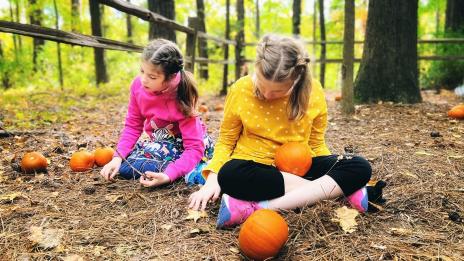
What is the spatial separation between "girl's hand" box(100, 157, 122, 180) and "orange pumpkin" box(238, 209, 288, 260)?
49.6 inches

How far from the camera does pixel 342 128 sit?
177 inches

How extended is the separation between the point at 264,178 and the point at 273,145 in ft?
1.19

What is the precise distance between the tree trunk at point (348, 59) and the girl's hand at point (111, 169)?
3.26 metres

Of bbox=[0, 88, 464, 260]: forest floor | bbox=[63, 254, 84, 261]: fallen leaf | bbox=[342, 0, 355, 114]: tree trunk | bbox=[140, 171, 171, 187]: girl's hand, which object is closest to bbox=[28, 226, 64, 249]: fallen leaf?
bbox=[0, 88, 464, 260]: forest floor

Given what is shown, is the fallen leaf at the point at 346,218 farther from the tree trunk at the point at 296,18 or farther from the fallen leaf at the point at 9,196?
the tree trunk at the point at 296,18

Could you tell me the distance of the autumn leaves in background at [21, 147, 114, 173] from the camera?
113 inches

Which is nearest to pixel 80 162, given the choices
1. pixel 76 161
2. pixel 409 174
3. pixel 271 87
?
pixel 76 161

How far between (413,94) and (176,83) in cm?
425

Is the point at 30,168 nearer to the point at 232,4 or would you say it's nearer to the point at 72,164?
the point at 72,164

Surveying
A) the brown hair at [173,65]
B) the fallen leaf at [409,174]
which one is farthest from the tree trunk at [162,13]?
the fallen leaf at [409,174]

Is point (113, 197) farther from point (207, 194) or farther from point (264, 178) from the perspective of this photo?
point (264, 178)

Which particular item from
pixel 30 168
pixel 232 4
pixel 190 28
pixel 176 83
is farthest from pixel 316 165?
pixel 232 4

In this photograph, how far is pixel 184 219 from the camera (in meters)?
2.19

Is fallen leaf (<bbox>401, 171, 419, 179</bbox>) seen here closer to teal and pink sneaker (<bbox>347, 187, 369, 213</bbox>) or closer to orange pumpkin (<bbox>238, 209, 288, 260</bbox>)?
teal and pink sneaker (<bbox>347, 187, 369, 213</bbox>)
